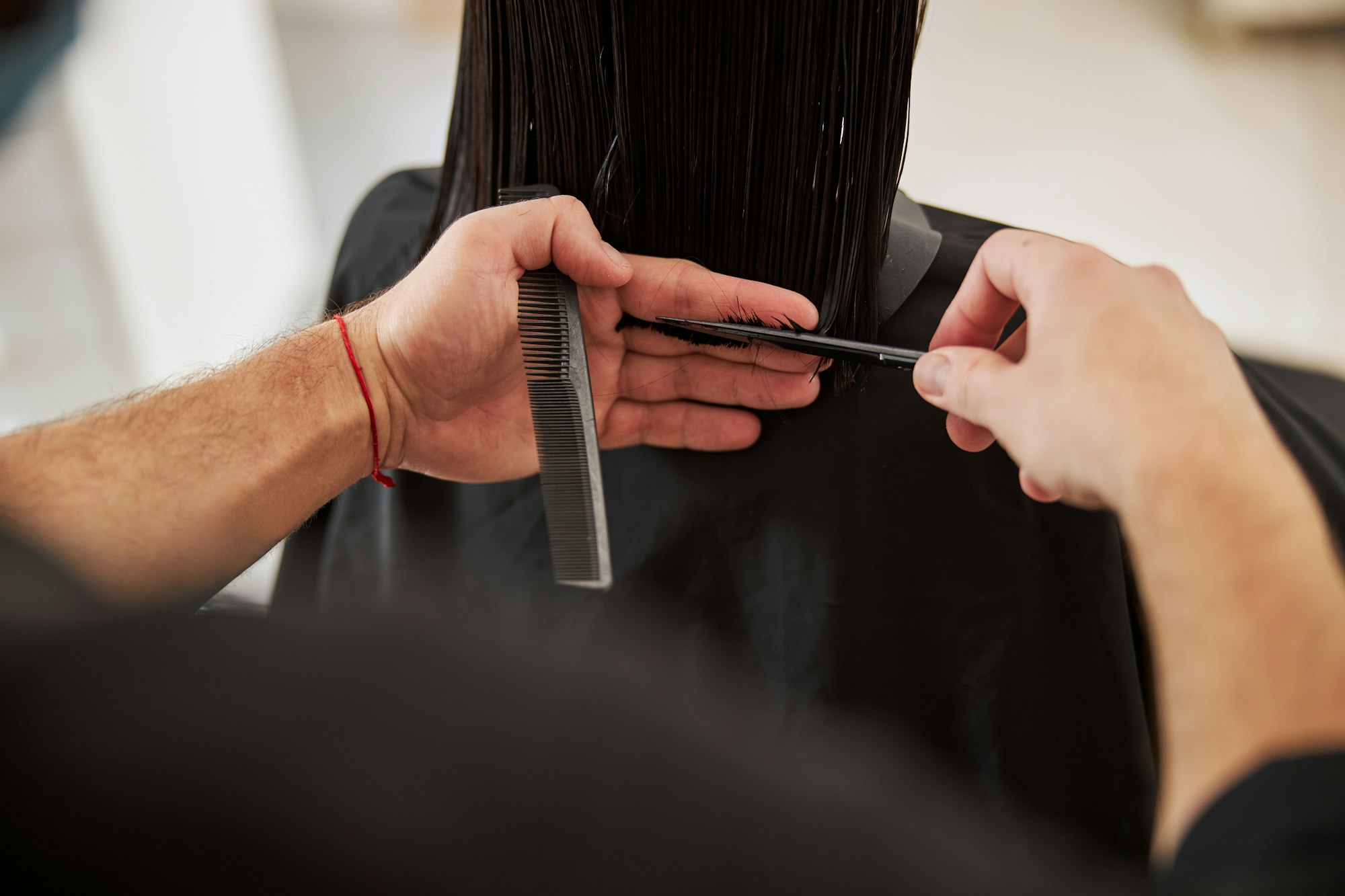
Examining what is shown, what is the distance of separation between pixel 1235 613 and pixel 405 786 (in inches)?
16.0

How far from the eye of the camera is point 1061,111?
2.34 meters

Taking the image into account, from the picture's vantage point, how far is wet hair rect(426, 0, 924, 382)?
2.34 ft

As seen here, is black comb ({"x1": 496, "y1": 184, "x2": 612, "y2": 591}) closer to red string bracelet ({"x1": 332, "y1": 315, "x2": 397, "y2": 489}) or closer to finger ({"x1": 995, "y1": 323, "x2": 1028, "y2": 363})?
red string bracelet ({"x1": 332, "y1": 315, "x2": 397, "y2": 489})

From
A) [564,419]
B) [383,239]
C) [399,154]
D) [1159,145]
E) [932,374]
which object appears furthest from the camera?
[399,154]

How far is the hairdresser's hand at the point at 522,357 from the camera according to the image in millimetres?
805

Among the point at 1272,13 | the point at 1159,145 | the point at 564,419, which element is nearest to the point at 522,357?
the point at 564,419

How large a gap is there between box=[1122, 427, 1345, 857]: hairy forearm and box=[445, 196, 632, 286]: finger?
51 cm

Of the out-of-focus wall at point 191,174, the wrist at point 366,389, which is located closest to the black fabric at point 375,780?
the wrist at point 366,389

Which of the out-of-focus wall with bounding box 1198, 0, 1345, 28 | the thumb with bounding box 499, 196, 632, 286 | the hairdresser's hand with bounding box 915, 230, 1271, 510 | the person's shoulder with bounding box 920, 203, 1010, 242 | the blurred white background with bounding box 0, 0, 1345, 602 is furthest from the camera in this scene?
the out-of-focus wall with bounding box 1198, 0, 1345, 28

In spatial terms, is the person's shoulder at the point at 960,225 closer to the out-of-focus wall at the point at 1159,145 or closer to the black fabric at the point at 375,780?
the black fabric at the point at 375,780

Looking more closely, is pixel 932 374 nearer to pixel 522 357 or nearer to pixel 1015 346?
pixel 1015 346

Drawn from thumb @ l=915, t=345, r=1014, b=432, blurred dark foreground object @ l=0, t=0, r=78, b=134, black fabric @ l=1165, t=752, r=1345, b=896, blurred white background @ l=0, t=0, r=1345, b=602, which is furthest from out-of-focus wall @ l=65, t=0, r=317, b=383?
black fabric @ l=1165, t=752, r=1345, b=896

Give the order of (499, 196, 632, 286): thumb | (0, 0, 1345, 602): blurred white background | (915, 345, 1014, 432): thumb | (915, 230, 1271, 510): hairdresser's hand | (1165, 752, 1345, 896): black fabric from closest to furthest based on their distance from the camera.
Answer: (1165, 752, 1345, 896): black fabric, (915, 230, 1271, 510): hairdresser's hand, (915, 345, 1014, 432): thumb, (499, 196, 632, 286): thumb, (0, 0, 1345, 602): blurred white background

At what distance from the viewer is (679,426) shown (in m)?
0.89
